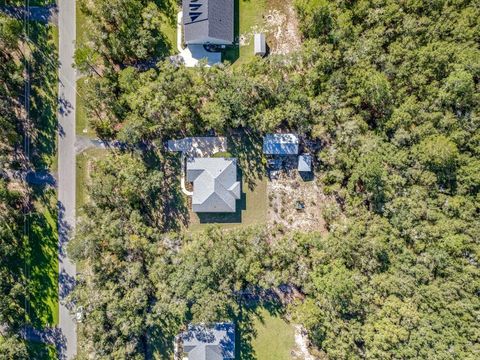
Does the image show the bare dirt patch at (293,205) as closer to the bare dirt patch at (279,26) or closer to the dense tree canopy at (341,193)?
the dense tree canopy at (341,193)

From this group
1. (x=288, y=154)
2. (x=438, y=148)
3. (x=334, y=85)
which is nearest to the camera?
(x=438, y=148)

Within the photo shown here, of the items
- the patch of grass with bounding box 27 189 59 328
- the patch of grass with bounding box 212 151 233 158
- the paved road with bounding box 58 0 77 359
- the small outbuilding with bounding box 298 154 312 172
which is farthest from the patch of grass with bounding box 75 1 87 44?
the small outbuilding with bounding box 298 154 312 172

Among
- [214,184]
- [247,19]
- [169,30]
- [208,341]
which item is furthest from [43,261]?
[247,19]

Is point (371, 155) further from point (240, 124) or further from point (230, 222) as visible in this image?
point (230, 222)

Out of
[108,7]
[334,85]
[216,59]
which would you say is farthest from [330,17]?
[108,7]

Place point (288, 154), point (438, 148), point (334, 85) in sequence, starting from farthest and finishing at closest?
1. point (288, 154)
2. point (334, 85)
3. point (438, 148)

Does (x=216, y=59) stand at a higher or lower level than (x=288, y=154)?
higher
